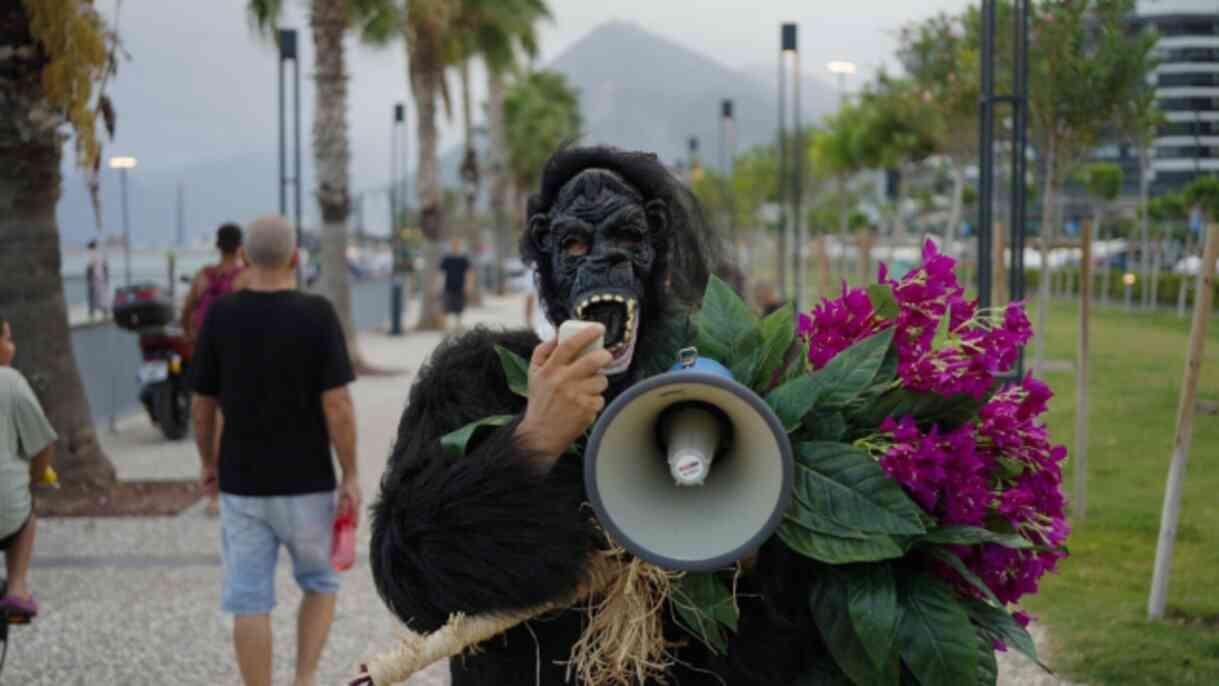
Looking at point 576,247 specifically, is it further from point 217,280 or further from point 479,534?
point 217,280

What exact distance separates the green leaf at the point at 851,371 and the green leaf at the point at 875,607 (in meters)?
0.25

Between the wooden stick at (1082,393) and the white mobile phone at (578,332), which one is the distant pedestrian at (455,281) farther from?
the white mobile phone at (578,332)

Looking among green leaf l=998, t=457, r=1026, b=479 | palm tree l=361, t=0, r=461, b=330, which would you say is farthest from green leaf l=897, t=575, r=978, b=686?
palm tree l=361, t=0, r=461, b=330

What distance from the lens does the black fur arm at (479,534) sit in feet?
7.04

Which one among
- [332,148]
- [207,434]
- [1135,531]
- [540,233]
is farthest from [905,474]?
[332,148]

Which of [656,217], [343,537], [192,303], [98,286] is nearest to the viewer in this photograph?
[656,217]

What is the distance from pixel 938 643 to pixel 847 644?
0.42 feet

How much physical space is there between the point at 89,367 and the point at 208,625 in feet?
26.4

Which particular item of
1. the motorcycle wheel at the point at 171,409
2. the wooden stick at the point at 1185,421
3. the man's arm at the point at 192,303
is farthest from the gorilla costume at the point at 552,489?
the motorcycle wheel at the point at 171,409

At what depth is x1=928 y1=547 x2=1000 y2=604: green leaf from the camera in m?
2.09

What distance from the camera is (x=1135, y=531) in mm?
7875

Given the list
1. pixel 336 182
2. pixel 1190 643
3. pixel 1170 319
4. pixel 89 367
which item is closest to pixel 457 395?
pixel 1190 643

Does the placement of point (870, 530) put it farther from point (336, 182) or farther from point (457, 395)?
point (336, 182)

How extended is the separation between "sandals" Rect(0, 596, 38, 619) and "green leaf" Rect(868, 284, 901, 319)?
439cm
